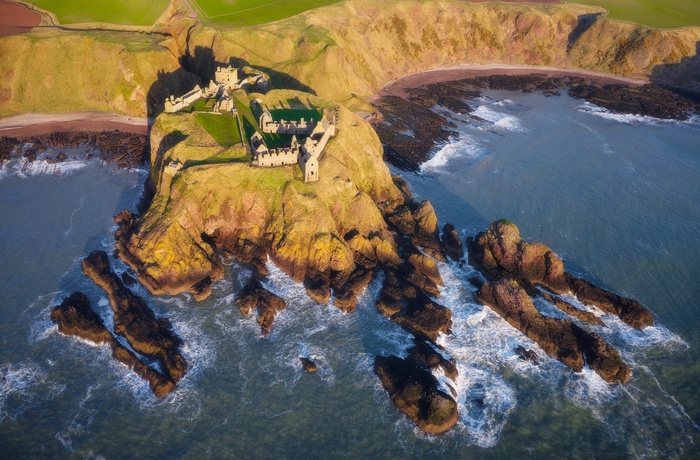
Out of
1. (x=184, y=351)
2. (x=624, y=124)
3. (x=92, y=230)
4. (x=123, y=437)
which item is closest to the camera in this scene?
(x=123, y=437)

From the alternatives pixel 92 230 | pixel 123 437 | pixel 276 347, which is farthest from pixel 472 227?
pixel 92 230

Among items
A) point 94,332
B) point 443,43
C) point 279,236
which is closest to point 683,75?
point 443,43

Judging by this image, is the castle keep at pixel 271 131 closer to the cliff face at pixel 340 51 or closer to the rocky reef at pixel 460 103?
the cliff face at pixel 340 51

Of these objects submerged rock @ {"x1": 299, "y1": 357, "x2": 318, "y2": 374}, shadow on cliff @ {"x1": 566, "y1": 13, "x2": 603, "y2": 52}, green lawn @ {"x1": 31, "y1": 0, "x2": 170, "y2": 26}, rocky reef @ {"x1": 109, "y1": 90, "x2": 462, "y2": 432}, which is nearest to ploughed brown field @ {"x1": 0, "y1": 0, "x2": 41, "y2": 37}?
green lawn @ {"x1": 31, "y1": 0, "x2": 170, "y2": 26}

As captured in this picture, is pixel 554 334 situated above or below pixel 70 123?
below

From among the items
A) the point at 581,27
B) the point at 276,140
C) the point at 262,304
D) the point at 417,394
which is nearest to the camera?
the point at 417,394

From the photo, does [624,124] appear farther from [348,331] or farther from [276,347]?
[276,347]

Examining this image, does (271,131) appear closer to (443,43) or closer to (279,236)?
(279,236)
